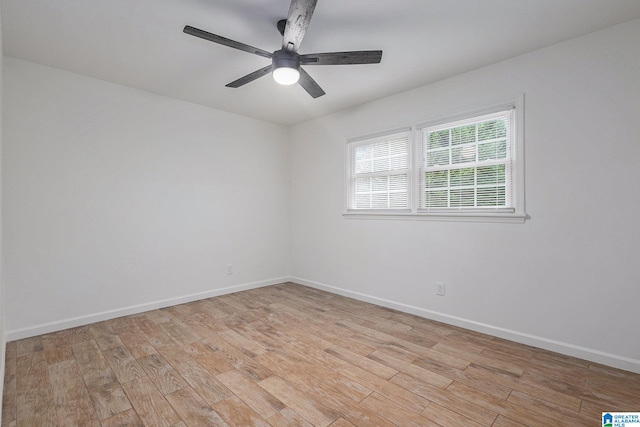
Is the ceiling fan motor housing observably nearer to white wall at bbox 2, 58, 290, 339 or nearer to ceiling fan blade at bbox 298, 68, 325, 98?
ceiling fan blade at bbox 298, 68, 325, 98

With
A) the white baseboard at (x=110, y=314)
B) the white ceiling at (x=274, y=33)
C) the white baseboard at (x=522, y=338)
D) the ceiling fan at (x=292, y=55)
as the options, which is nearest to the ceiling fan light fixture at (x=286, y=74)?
the ceiling fan at (x=292, y=55)

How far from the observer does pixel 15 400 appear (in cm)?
180

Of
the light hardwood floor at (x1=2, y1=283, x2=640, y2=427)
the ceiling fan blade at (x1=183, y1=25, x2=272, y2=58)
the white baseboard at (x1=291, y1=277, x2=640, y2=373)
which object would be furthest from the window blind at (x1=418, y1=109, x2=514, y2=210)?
the ceiling fan blade at (x1=183, y1=25, x2=272, y2=58)

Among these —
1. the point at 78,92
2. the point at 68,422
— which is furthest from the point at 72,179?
the point at 68,422

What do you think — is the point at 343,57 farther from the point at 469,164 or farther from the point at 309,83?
the point at 469,164

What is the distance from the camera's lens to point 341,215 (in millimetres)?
4078

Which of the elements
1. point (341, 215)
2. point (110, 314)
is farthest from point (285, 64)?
point (110, 314)

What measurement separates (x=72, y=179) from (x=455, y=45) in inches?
147

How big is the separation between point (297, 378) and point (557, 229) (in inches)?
92.1

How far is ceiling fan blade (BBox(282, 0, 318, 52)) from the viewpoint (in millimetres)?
1613

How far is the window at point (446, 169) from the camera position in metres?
2.68

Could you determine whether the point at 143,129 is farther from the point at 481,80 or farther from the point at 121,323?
the point at 481,80

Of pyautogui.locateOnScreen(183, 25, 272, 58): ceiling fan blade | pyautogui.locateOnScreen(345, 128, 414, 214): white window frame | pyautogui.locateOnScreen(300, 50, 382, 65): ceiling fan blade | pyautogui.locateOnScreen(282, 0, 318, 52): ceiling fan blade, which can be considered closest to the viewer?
pyautogui.locateOnScreen(282, 0, 318, 52): ceiling fan blade

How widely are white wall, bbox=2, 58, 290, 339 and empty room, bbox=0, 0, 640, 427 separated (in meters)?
0.02
